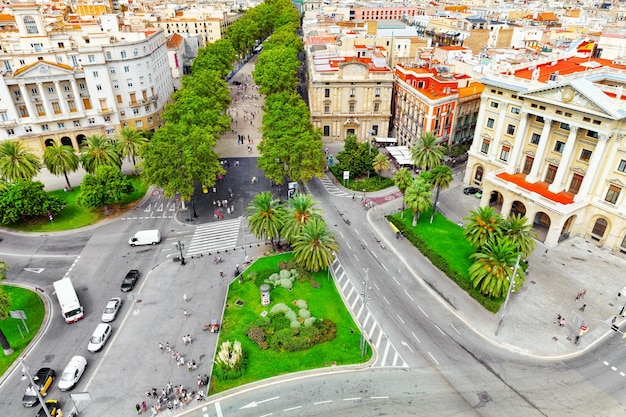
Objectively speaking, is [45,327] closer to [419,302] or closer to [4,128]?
[419,302]

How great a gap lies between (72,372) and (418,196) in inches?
2029

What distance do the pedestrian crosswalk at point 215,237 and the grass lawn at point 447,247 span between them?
2841 cm

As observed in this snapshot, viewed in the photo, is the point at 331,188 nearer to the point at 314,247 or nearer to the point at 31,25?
the point at 314,247

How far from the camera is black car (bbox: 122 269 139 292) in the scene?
190 ft

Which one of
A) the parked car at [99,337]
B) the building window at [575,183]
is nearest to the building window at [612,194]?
the building window at [575,183]

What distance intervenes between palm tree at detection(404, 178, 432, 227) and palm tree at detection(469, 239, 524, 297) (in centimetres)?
1390

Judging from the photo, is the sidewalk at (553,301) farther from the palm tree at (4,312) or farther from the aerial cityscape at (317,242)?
the palm tree at (4,312)

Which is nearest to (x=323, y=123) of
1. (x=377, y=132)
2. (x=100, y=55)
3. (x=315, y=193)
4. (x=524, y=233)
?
(x=377, y=132)

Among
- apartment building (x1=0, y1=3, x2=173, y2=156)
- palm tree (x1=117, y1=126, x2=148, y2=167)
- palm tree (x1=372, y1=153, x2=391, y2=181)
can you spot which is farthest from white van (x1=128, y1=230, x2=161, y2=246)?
palm tree (x1=372, y1=153, x2=391, y2=181)

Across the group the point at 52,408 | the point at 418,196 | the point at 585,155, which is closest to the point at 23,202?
the point at 52,408

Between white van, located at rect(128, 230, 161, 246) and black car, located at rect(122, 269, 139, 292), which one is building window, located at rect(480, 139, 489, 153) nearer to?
white van, located at rect(128, 230, 161, 246)

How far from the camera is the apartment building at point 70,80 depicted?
89.6 m

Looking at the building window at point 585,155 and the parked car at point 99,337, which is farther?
the building window at point 585,155

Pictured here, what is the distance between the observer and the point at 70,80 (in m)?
92.1
